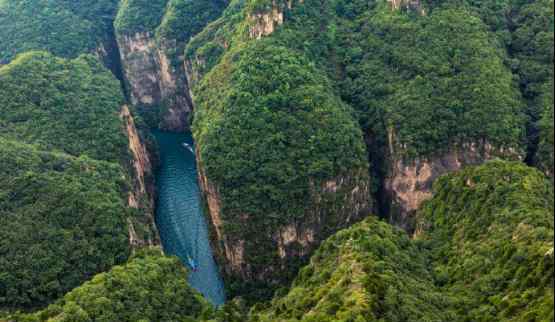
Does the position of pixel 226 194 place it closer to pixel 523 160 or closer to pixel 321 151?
pixel 321 151

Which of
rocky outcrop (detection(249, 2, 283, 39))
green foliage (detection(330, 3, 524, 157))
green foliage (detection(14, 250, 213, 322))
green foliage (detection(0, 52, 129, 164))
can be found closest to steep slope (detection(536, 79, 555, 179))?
green foliage (detection(330, 3, 524, 157))

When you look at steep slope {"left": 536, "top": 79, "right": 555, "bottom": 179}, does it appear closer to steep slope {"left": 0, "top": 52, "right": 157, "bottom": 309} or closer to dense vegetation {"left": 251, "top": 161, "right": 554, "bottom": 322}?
dense vegetation {"left": 251, "top": 161, "right": 554, "bottom": 322}

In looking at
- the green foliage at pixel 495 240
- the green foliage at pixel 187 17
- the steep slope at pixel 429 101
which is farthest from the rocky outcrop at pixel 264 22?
the green foliage at pixel 495 240

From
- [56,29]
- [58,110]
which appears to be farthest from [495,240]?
[56,29]

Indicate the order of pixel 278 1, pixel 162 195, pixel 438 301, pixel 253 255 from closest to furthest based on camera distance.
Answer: pixel 438 301
pixel 253 255
pixel 278 1
pixel 162 195

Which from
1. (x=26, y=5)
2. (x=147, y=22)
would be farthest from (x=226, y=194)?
(x=26, y=5)

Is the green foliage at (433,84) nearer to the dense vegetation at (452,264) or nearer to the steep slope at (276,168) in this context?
the steep slope at (276,168)

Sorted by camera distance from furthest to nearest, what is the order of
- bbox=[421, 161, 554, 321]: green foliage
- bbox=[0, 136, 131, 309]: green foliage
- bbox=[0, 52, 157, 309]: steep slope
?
bbox=[0, 52, 157, 309]: steep slope → bbox=[0, 136, 131, 309]: green foliage → bbox=[421, 161, 554, 321]: green foliage
